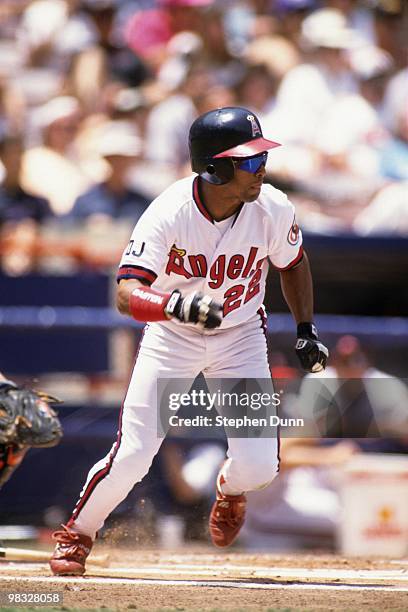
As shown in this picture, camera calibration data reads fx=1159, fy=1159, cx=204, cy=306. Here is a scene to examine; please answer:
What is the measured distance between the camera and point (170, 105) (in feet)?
28.8

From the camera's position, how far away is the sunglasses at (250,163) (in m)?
4.55

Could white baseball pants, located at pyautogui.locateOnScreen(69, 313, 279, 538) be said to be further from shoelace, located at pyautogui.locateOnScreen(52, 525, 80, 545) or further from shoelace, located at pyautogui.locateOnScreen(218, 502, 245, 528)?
shoelace, located at pyautogui.locateOnScreen(218, 502, 245, 528)

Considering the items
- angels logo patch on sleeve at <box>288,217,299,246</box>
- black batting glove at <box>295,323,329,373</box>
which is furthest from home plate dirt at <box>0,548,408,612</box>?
angels logo patch on sleeve at <box>288,217,299,246</box>

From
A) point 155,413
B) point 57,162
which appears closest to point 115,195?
point 57,162

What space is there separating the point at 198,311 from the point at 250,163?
0.78 meters

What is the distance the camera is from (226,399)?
16.2 feet

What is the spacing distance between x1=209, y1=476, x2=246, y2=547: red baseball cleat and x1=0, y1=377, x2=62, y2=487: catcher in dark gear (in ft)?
2.65

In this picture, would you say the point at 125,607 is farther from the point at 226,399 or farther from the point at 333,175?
the point at 333,175

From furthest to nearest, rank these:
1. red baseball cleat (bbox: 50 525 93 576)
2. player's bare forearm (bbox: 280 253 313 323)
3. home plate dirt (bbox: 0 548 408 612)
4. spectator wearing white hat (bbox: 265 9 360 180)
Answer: spectator wearing white hat (bbox: 265 9 360 180) < player's bare forearm (bbox: 280 253 313 323) < red baseball cleat (bbox: 50 525 93 576) < home plate dirt (bbox: 0 548 408 612)

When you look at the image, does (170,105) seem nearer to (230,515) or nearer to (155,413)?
(230,515)

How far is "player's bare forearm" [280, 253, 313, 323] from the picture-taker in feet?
16.2

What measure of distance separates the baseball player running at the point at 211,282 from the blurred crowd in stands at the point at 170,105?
8.38 feet

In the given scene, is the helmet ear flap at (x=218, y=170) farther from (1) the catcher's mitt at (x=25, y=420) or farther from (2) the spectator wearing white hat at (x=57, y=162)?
(2) the spectator wearing white hat at (x=57, y=162)

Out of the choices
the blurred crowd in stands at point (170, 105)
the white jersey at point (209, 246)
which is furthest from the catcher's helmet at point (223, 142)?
the blurred crowd in stands at point (170, 105)
